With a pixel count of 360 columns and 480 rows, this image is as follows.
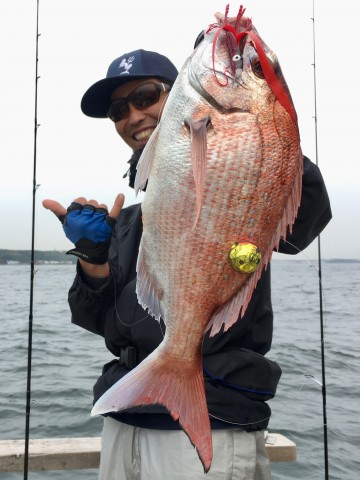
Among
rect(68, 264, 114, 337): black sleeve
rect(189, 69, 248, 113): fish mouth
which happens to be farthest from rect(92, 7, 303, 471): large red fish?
rect(68, 264, 114, 337): black sleeve

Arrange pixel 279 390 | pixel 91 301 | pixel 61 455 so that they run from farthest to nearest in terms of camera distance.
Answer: pixel 279 390 → pixel 61 455 → pixel 91 301

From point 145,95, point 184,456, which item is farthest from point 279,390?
point 145,95

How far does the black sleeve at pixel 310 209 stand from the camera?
2.03 meters

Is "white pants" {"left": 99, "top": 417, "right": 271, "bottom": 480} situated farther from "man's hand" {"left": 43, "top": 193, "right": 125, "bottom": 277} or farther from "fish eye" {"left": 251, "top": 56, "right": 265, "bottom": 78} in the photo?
"fish eye" {"left": 251, "top": 56, "right": 265, "bottom": 78}

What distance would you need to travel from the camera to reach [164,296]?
1724mm

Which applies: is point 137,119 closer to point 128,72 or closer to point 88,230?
point 128,72

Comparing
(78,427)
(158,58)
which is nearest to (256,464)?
(158,58)

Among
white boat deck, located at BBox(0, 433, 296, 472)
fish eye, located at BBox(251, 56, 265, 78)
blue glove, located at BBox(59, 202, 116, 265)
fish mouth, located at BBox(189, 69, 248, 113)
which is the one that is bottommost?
white boat deck, located at BBox(0, 433, 296, 472)

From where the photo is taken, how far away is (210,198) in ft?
5.29

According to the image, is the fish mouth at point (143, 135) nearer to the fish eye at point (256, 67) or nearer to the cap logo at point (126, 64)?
the cap logo at point (126, 64)

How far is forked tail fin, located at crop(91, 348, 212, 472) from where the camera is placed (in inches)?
64.4

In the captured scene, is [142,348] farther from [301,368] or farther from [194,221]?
[301,368]

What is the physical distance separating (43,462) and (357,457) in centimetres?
339

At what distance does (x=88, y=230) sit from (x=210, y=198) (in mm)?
592
